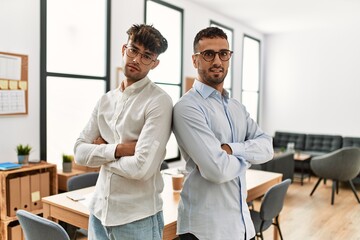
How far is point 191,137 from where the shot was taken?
1.41 meters

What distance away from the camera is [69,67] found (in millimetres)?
3908

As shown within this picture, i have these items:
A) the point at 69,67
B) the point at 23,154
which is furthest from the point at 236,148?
the point at 69,67

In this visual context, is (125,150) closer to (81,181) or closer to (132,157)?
(132,157)

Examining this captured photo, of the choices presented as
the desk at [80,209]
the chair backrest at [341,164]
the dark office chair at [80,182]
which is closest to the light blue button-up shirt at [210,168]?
the desk at [80,209]

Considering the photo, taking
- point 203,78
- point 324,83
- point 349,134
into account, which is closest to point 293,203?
point 349,134

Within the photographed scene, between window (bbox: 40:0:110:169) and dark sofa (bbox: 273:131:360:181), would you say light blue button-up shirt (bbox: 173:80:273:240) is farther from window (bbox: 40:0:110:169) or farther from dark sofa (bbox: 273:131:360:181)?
dark sofa (bbox: 273:131:360:181)

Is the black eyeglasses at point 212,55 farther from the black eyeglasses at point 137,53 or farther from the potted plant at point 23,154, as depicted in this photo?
the potted plant at point 23,154

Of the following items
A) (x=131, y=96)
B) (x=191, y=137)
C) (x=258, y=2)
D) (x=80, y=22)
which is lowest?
(x=191, y=137)

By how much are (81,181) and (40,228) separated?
95 cm

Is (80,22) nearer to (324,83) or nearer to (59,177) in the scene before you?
(59,177)

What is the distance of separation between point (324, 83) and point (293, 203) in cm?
345

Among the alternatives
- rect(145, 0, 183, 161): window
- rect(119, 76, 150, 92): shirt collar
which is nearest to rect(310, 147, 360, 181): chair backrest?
rect(145, 0, 183, 161): window

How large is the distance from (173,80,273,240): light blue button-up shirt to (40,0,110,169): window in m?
2.61

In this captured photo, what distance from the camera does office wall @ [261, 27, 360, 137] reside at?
6887 mm
